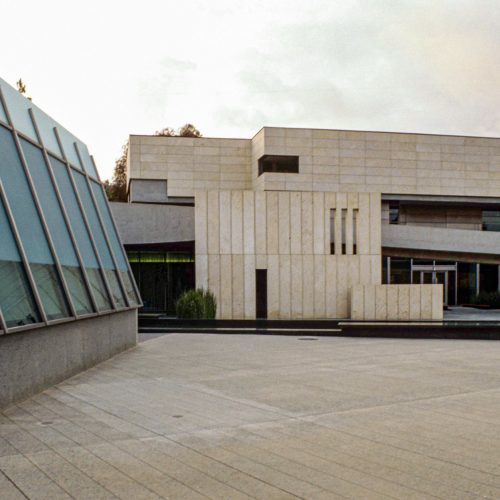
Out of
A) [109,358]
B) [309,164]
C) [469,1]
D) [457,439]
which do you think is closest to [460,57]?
[469,1]

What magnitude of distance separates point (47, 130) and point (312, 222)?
55.4 ft

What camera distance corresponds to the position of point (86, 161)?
54.4ft

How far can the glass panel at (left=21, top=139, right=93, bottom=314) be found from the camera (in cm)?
1161

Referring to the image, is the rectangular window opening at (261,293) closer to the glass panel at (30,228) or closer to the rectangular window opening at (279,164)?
the glass panel at (30,228)

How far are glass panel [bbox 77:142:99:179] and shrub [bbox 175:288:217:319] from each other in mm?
8669

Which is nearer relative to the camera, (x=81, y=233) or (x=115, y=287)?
(x=81, y=233)

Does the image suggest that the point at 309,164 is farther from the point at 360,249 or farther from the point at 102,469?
the point at 102,469

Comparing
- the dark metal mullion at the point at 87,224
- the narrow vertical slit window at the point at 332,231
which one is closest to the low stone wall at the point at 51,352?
the dark metal mullion at the point at 87,224

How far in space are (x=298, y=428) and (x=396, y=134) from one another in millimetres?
47360

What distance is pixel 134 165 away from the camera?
5238 centimetres

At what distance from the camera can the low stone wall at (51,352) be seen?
Answer: 28.8 ft

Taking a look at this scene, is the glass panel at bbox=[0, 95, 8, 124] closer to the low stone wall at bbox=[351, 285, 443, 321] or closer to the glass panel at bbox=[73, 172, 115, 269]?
the glass panel at bbox=[73, 172, 115, 269]

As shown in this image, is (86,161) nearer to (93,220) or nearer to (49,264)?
(93,220)

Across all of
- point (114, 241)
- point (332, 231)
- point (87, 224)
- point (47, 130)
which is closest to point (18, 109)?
point (47, 130)
